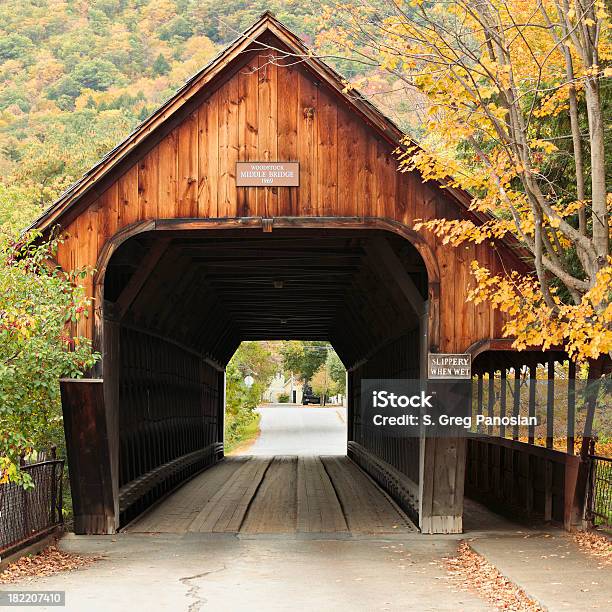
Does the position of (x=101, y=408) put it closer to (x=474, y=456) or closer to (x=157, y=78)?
(x=474, y=456)

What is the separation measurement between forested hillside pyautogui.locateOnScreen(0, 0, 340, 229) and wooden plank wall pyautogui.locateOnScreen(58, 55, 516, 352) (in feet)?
104

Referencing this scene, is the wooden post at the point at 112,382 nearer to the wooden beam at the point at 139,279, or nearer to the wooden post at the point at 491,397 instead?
the wooden beam at the point at 139,279

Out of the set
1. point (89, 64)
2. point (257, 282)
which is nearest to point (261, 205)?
point (257, 282)

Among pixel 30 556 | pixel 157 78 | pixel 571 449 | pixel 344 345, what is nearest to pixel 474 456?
pixel 571 449

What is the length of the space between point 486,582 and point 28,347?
4.98 meters

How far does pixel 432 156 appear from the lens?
36.4ft

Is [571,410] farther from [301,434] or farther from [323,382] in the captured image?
[323,382]

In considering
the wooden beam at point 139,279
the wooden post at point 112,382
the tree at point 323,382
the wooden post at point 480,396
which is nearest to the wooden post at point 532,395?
the wooden post at point 480,396

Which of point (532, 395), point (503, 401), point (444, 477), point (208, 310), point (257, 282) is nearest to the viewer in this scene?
point (444, 477)

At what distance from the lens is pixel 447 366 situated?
12.5 metres

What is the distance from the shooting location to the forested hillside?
57.3m

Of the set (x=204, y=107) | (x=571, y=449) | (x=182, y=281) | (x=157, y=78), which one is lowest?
(x=571, y=449)

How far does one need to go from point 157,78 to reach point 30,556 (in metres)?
65.3

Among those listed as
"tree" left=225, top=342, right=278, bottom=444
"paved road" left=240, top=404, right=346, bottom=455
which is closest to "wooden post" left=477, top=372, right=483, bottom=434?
"paved road" left=240, top=404, right=346, bottom=455
